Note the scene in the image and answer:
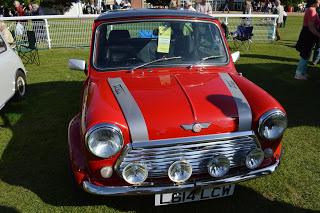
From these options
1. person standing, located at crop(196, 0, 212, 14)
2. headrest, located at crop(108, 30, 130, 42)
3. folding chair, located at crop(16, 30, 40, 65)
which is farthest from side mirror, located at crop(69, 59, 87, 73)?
person standing, located at crop(196, 0, 212, 14)

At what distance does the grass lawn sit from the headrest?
171cm

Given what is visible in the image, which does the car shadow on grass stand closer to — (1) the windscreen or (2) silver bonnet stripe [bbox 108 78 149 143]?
(2) silver bonnet stripe [bbox 108 78 149 143]

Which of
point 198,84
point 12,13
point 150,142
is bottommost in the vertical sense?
point 12,13

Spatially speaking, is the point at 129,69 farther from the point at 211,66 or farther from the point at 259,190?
the point at 259,190

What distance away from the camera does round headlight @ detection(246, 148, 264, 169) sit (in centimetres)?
319

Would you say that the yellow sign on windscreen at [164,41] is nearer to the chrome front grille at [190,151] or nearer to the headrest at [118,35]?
the headrest at [118,35]

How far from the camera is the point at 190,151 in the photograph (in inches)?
119

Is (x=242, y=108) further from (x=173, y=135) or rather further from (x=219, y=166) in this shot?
(x=173, y=135)

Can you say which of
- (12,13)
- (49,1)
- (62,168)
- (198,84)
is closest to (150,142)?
(198,84)

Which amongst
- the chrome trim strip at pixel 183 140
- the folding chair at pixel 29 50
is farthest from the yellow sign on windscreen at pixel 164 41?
the folding chair at pixel 29 50

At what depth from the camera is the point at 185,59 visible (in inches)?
160

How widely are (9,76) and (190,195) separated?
4420 mm

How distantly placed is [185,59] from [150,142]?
58.6 inches

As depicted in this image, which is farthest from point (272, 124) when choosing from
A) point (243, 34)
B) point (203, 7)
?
point (203, 7)
